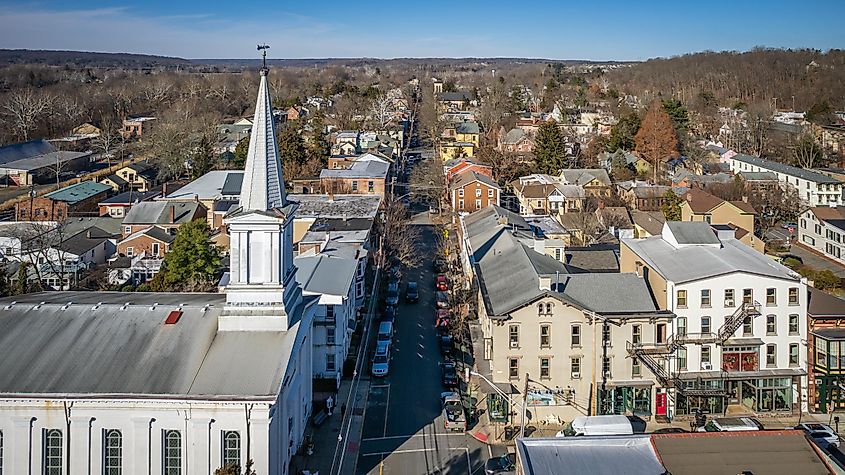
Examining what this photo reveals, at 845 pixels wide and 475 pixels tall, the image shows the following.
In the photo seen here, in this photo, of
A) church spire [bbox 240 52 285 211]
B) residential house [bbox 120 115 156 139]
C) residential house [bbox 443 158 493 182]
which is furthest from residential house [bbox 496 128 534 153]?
church spire [bbox 240 52 285 211]

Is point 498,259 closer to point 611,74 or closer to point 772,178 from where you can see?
point 772,178

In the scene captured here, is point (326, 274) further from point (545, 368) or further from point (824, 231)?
point (824, 231)

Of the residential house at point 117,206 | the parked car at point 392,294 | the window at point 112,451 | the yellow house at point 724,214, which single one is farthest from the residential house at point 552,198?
the window at point 112,451

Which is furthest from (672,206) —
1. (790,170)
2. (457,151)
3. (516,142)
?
(457,151)

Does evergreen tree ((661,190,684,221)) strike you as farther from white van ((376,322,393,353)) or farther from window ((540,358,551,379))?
window ((540,358,551,379))

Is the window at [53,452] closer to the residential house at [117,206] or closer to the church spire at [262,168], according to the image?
the church spire at [262,168]

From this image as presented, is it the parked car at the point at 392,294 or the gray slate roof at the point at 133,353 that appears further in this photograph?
the parked car at the point at 392,294
